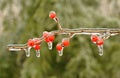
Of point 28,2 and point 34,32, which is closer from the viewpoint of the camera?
point 34,32

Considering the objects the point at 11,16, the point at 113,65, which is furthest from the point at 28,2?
the point at 113,65

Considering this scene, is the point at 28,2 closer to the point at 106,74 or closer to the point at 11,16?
the point at 11,16

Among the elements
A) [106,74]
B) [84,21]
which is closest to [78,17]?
[84,21]

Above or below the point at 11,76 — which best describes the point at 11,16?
above

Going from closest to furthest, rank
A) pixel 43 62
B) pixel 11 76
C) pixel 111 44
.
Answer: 1. pixel 43 62
2. pixel 111 44
3. pixel 11 76

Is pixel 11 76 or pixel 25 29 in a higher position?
pixel 25 29

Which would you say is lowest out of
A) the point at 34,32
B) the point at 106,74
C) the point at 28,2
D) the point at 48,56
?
the point at 106,74

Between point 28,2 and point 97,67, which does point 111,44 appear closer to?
point 97,67

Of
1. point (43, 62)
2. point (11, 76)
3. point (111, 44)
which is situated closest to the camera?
→ point (43, 62)

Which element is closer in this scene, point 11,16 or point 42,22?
point 42,22
